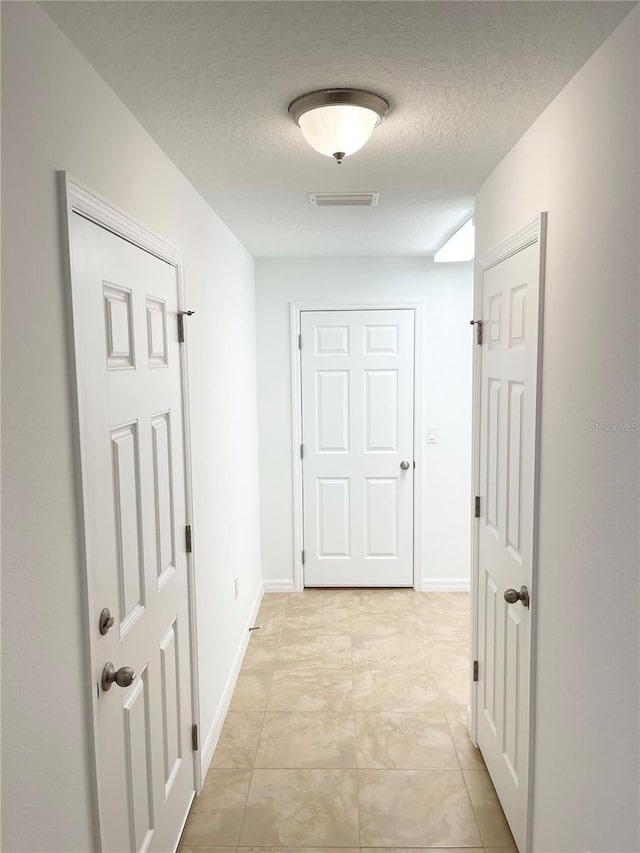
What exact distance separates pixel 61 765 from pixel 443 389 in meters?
3.56

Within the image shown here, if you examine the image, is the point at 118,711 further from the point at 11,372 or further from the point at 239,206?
the point at 239,206

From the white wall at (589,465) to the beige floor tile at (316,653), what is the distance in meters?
1.70

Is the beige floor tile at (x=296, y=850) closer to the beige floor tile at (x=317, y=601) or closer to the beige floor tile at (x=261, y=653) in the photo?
the beige floor tile at (x=261, y=653)

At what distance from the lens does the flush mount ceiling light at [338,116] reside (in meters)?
1.61

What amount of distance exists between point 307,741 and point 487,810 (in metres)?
0.81

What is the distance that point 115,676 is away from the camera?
60.8 inches

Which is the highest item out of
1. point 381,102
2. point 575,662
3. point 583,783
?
point 381,102

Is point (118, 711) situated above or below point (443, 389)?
below

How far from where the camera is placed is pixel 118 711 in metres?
1.63

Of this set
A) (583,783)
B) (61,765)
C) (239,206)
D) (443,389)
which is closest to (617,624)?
(583,783)

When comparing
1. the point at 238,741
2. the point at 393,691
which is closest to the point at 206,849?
the point at 238,741

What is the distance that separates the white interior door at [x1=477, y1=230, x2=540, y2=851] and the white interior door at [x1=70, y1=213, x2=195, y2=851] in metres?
1.14

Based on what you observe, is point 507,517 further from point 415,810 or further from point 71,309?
point 71,309

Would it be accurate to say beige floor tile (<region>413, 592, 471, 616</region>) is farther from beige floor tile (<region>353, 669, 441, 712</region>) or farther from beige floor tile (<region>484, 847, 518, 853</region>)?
beige floor tile (<region>484, 847, 518, 853</region>)
